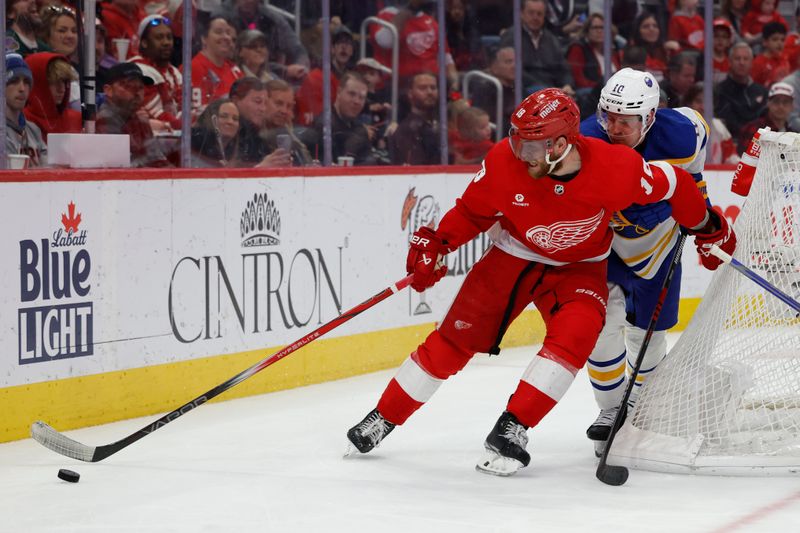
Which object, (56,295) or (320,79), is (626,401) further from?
(320,79)

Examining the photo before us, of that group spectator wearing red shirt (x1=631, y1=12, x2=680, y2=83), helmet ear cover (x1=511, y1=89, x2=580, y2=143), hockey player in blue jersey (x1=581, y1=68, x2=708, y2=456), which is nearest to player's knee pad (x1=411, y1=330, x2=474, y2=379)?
hockey player in blue jersey (x1=581, y1=68, x2=708, y2=456)

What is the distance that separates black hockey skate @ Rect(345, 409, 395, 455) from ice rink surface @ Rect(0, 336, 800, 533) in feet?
0.18

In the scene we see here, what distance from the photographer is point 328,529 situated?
9.78 ft

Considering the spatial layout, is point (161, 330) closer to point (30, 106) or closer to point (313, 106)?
point (30, 106)

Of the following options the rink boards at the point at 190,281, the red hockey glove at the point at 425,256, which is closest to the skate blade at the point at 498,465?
the red hockey glove at the point at 425,256

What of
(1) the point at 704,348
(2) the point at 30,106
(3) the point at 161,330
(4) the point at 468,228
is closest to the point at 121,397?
(3) the point at 161,330

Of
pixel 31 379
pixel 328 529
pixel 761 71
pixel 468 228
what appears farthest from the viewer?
pixel 761 71

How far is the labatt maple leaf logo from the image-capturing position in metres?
4.14

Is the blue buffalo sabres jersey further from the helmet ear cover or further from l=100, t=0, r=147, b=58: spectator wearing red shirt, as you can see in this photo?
l=100, t=0, r=147, b=58: spectator wearing red shirt

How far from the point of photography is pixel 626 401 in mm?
3590

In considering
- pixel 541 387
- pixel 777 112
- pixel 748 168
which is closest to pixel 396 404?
pixel 541 387

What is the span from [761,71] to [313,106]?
11.3 ft

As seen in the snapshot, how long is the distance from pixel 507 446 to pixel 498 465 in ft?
0.29

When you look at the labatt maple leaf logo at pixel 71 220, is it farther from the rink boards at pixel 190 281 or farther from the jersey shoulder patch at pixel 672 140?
the jersey shoulder patch at pixel 672 140
